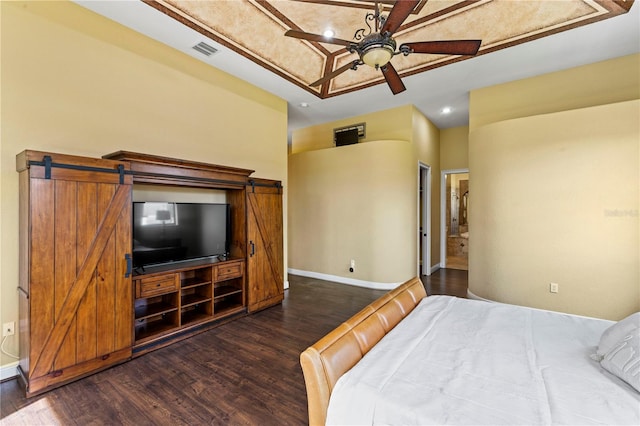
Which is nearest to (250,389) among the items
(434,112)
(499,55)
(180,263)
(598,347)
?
(180,263)

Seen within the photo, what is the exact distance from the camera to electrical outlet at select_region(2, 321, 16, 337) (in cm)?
236

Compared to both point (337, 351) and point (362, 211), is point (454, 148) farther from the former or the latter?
point (337, 351)

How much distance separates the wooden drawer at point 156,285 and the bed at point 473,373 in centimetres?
228

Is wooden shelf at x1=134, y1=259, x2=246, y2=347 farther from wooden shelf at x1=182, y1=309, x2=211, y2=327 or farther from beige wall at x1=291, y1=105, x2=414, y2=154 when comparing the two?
beige wall at x1=291, y1=105, x2=414, y2=154

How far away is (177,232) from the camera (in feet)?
10.8

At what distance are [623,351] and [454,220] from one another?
7929mm

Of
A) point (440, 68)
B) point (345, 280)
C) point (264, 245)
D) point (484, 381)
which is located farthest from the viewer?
point (345, 280)

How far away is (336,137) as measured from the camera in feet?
19.8

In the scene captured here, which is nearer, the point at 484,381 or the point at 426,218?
the point at 484,381

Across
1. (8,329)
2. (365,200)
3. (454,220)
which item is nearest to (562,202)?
(365,200)

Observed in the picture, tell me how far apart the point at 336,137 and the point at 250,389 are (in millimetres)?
4976

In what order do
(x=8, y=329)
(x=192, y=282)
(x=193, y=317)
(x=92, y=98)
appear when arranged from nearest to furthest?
(x=8, y=329)
(x=92, y=98)
(x=193, y=317)
(x=192, y=282)

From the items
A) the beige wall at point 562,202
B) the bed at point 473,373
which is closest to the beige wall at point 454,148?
the beige wall at point 562,202

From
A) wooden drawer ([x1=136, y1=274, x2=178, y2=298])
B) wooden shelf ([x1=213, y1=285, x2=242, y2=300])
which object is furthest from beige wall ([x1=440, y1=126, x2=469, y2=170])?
wooden drawer ([x1=136, y1=274, x2=178, y2=298])
